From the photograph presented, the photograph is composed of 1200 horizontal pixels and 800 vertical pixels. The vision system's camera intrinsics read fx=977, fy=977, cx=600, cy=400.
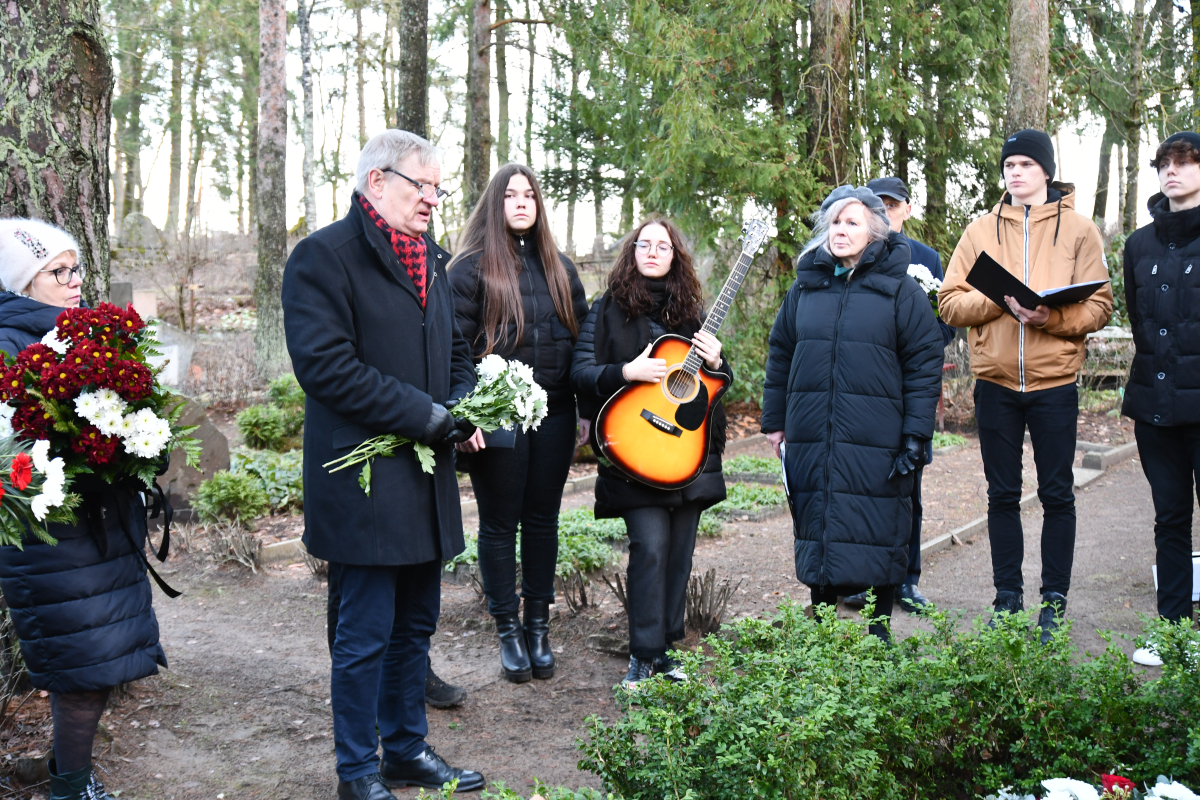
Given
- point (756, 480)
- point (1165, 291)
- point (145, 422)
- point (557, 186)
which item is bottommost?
point (756, 480)

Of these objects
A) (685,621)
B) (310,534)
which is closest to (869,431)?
(685,621)

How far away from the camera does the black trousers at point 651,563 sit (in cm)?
412

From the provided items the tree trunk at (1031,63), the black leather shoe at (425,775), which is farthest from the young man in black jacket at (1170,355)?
the tree trunk at (1031,63)

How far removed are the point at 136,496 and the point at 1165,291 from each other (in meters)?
4.24

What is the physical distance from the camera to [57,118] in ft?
13.1

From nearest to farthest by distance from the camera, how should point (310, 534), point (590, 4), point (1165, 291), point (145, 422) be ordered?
point (145, 422) < point (310, 534) < point (1165, 291) < point (590, 4)

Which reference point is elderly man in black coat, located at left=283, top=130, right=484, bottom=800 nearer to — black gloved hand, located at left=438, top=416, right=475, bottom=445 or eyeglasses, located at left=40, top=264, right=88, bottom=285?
black gloved hand, located at left=438, top=416, right=475, bottom=445

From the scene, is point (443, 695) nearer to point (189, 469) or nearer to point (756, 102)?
point (189, 469)

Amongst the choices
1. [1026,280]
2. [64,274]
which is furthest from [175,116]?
[1026,280]

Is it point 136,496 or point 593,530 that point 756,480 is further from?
point 136,496

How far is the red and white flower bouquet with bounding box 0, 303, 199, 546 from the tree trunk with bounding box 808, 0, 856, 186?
9.18 metres

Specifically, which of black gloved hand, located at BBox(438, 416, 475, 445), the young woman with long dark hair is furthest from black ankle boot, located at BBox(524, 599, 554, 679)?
black gloved hand, located at BBox(438, 416, 475, 445)

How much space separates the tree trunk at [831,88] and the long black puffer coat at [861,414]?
7.23 m

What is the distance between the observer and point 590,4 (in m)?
14.0
